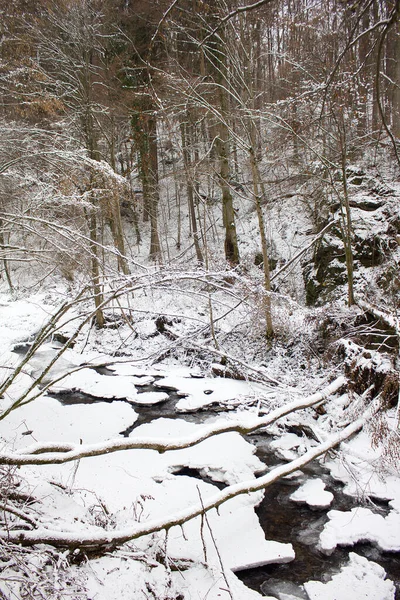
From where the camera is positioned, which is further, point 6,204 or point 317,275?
point 317,275

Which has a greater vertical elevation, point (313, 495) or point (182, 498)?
point (182, 498)

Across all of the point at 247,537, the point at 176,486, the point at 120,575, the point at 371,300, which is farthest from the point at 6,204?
the point at 371,300

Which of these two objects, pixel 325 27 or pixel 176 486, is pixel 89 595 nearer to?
pixel 176 486

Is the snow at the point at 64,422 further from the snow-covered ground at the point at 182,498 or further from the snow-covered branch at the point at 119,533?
the snow-covered branch at the point at 119,533

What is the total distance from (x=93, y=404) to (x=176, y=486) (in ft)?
11.0

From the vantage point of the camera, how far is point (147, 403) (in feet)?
25.3

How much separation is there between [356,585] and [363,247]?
8250 mm

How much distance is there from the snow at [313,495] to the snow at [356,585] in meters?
0.88

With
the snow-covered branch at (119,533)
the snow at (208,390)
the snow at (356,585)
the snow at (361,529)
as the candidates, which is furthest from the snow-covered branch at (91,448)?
the snow at (208,390)

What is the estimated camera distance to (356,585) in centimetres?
347

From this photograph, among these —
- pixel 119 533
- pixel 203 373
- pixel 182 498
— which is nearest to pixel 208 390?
pixel 203 373

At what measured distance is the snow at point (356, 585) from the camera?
335 cm

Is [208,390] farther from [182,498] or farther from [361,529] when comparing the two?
[361,529]

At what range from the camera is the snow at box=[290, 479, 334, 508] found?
461 cm
